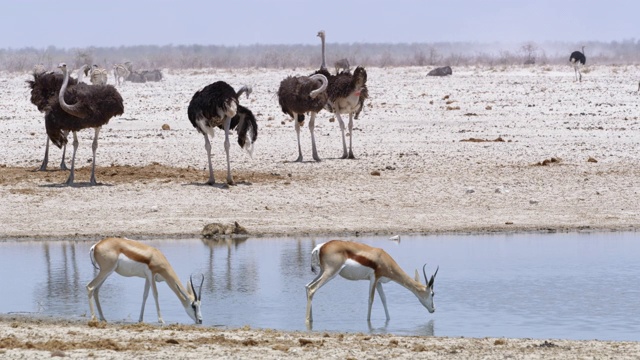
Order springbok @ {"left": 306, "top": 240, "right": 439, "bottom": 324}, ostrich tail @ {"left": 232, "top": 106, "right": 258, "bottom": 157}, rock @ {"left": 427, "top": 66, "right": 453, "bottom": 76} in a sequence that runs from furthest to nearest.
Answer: rock @ {"left": 427, "top": 66, "right": 453, "bottom": 76}, ostrich tail @ {"left": 232, "top": 106, "right": 258, "bottom": 157}, springbok @ {"left": 306, "top": 240, "right": 439, "bottom": 324}

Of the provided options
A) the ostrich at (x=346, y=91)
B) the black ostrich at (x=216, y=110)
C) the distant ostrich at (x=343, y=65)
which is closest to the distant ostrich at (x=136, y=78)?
the distant ostrich at (x=343, y=65)

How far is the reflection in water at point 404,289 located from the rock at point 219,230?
0.35m

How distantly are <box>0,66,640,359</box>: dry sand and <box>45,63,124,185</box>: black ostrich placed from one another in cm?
95

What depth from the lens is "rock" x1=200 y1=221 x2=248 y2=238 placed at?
1642cm

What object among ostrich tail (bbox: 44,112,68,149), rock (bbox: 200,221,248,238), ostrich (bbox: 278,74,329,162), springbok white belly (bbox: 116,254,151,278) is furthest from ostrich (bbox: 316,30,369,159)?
springbok white belly (bbox: 116,254,151,278)

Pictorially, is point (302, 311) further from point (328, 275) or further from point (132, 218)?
point (132, 218)

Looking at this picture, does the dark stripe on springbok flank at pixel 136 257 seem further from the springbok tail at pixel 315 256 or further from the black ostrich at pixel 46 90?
the black ostrich at pixel 46 90

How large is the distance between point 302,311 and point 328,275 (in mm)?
542

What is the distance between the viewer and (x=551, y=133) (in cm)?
2538

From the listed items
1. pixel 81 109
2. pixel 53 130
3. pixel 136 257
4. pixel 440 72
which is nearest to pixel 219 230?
pixel 81 109

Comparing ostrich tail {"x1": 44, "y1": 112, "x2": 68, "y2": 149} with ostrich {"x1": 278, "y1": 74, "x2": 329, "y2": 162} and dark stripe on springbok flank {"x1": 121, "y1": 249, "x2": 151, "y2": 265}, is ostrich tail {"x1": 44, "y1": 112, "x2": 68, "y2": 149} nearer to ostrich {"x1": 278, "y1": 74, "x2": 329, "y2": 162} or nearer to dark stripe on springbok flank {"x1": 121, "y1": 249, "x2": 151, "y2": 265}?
ostrich {"x1": 278, "y1": 74, "x2": 329, "y2": 162}

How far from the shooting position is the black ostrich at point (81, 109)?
19.6 m

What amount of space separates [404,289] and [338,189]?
6728 mm

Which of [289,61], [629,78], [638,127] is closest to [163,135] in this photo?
[638,127]
